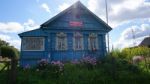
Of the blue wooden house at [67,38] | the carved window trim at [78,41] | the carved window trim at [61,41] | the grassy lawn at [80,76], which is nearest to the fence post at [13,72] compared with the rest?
the grassy lawn at [80,76]

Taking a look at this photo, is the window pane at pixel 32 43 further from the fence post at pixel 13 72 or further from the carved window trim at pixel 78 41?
the fence post at pixel 13 72

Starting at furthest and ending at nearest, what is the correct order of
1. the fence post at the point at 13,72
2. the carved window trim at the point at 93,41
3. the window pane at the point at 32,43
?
1. the carved window trim at the point at 93,41
2. the window pane at the point at 32,43
3. the fence post at the point at 13,72

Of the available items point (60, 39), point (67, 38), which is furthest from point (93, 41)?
point (60, 39)

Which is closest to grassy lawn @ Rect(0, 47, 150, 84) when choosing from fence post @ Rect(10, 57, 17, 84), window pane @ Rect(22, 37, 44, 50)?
fence post @ Rect(10, 57, 17, 84)

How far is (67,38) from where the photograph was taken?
2228 cm

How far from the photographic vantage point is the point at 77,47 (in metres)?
22.4

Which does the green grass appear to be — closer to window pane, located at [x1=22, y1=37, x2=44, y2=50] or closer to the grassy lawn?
the grassy lawn

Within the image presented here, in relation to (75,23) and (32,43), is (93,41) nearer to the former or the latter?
(75,23)

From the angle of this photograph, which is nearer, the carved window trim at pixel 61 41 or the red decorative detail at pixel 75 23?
the carved window trim at pixel 61 41

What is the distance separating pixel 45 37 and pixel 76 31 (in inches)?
121

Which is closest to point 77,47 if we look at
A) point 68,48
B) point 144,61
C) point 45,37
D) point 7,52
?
point 68,48

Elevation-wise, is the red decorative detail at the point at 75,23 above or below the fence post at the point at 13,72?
above

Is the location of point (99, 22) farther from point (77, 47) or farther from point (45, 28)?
point (45, 28)

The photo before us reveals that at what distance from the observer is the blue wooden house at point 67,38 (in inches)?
857
